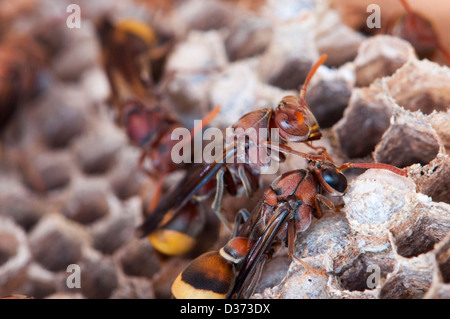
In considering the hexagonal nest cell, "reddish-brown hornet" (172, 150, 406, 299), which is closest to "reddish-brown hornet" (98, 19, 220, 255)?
the hexagonal nest cell

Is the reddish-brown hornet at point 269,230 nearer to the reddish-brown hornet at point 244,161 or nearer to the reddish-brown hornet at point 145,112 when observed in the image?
the reddish-brown hornet at point 244,161

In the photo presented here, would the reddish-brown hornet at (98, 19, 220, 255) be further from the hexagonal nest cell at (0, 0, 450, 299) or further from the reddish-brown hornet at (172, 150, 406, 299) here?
the reddish-brown hornet at (172, 150, 406, 299)

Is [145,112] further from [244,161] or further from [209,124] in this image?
[244,161]

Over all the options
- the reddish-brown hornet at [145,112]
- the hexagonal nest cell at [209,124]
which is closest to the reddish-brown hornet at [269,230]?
the hexagonal nest cell at [209,124]

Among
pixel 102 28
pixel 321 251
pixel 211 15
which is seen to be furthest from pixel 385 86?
pixel 102 28

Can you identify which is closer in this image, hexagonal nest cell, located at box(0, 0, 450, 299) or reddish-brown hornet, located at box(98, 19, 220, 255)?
hexagonal nest cell, located at box(0, 0, 450, 299)

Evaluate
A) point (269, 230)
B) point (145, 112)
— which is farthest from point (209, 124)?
point (269, 230)
